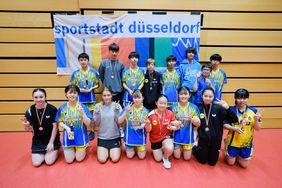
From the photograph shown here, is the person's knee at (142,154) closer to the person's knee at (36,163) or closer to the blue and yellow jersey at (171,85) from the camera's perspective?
the blue and yellow jersey at (171,85)

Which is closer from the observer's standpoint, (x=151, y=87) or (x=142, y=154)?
(x=142, y=154)

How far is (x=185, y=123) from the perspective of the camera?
2799 mm

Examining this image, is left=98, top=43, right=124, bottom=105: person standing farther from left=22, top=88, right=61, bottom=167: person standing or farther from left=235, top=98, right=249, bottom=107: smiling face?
left=235, top=98, right=249, bottom=107: smiling face

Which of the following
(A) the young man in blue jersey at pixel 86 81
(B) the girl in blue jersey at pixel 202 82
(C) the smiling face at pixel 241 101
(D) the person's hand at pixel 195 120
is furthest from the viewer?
(A) the young man in blue jersey at pixel 86 81

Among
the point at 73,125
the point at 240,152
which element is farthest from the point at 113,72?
the point at 240,152

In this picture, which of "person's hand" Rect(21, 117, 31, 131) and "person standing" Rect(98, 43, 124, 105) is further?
"person standing" Rect(98, 43, 124, 105)

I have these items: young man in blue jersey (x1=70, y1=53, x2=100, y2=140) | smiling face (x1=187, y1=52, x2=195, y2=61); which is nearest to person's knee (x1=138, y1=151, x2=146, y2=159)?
young man in blue jersey (x1=70, y1=53, x2=100, y2=140)

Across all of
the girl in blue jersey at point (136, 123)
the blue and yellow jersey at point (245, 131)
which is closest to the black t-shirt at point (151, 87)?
the girl in blue jersey at point (136, 123)

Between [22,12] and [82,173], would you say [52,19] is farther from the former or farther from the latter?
[82,173]

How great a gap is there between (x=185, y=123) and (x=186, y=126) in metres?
0.05

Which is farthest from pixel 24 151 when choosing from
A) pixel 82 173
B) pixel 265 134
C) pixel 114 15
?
pixel 265 134

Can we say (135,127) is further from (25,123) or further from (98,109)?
(25,123)

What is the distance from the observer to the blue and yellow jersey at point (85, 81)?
3.45 metres

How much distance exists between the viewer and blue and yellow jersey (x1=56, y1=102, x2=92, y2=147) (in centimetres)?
277
